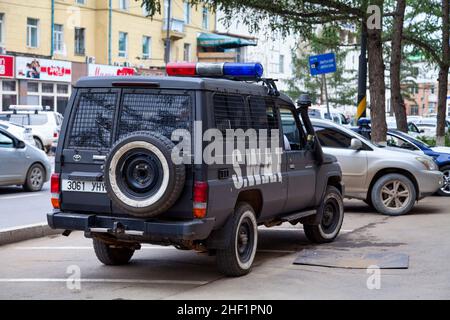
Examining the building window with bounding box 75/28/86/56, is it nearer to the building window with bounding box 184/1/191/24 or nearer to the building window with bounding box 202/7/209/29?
the building window with bounding box 184/1/191/24

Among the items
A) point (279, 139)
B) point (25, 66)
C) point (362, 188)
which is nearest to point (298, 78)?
point (25, 66)

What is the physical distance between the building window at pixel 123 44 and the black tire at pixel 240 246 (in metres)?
38.4

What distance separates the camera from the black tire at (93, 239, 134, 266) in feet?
29.3

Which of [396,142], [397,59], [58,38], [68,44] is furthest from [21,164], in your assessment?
[68,44]

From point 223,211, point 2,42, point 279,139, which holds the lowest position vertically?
point 223,211

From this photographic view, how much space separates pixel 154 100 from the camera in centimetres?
800

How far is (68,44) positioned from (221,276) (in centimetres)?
3555

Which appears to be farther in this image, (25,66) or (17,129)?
(25,66)

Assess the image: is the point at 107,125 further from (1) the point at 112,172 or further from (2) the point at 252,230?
(2) the point at 252,230

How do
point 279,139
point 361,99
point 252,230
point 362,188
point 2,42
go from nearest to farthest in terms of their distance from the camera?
point 252,230 → point 279,139 → point 362,188 → point 361,99 → point 2,42

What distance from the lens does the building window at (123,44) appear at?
46094mm

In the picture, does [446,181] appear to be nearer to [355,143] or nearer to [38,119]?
[355,143]
